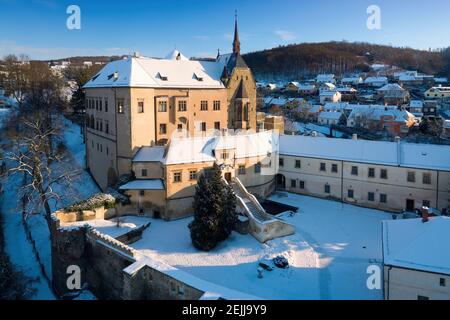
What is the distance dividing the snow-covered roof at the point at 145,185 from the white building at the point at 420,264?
19.0 m

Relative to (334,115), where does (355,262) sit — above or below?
below

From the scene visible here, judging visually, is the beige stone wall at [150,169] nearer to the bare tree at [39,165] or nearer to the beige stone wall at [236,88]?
the bare tree at [39,165]

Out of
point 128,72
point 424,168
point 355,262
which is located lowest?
point 355,262

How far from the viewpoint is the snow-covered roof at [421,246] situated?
64.5 feet

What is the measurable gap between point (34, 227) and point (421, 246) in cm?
3367

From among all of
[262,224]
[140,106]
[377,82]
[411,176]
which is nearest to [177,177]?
[140,106]

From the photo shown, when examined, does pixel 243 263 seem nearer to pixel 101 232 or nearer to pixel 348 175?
pixel 101 232

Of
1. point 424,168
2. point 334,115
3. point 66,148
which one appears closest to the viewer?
point 424,168

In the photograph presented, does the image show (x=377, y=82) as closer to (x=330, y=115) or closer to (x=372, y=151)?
(x=330, y=115)

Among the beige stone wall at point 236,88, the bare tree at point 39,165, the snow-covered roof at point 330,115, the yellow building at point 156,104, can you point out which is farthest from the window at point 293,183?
the snow-covered roof at point 330,115

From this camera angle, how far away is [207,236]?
91.5ft

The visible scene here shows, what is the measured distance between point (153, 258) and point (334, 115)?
7666cm

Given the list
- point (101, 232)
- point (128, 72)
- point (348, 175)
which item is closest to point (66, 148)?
point (128, 72)

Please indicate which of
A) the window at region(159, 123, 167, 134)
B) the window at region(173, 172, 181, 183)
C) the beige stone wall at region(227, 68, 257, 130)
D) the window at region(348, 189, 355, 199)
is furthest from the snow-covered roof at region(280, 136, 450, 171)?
the window at region(173, 172, 181, 183)
